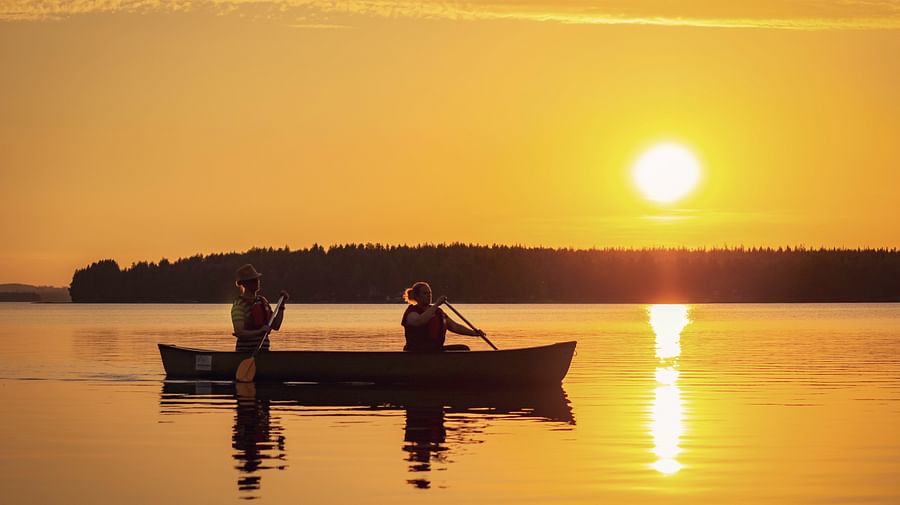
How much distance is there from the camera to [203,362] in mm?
28688

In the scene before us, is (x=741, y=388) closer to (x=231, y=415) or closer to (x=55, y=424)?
(x=231, y=415)

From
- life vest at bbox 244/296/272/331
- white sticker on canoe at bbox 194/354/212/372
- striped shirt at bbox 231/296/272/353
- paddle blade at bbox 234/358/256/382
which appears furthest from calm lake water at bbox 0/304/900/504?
life vest at bbox 244/296/272/331

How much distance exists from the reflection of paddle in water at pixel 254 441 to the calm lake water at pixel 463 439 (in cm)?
4

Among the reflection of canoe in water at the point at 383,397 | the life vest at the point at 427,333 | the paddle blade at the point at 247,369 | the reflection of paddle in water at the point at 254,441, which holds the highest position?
the life vest at the point at 427,333

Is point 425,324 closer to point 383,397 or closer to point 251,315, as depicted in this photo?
point 383,397

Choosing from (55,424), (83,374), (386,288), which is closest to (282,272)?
(386,288)

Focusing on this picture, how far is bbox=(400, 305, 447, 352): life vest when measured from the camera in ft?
85.1

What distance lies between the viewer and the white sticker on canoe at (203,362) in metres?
28.6

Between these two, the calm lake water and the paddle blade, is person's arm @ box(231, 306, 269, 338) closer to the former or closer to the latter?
the paddle blade

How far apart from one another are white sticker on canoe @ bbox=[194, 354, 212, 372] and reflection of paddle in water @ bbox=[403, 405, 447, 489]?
257 inches

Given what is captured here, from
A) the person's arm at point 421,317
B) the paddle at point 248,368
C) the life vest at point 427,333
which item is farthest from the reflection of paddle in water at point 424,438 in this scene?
the paddle at point 248,368

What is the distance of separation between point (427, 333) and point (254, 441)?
8259 mm

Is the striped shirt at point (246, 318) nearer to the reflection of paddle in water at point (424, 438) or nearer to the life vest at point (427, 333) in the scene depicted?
the life vest at point (427, 333)

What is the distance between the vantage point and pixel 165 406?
23531mm
